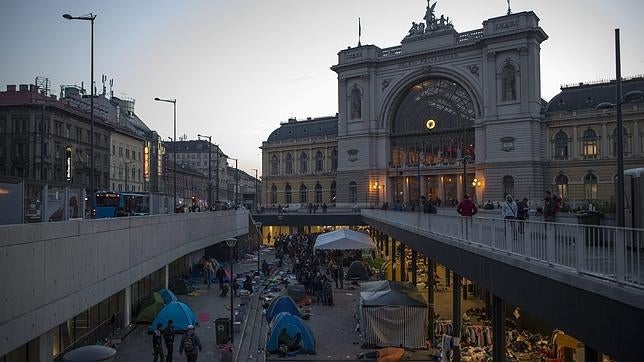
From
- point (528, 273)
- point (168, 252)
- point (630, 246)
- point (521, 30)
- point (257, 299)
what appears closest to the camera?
point (630, 246)

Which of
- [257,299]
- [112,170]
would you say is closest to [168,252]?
[257,299]

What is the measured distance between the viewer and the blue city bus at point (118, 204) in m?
37.1

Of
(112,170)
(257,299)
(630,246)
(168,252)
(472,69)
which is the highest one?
(472,69)

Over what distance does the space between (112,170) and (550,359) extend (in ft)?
210

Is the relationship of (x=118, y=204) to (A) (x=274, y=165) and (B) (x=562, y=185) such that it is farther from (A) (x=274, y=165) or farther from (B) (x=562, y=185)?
(A) (x=274, y=165)

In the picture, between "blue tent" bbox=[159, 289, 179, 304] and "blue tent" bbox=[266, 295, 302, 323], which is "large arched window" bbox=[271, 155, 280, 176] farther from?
"blue tent" bbox=[266, 295, 302, 323]

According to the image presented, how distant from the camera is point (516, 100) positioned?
69.2 meters

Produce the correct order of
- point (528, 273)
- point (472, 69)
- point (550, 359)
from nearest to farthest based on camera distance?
1. point (528, 273)
2. point (550, 359)
3. point (472, 69)

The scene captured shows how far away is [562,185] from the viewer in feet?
227

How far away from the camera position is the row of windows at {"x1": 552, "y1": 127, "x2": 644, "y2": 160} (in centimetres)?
6669

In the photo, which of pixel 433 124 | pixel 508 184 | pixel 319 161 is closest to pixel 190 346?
pixel 508 184

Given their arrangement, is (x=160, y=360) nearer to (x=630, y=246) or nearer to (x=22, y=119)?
(x=630, y=246)

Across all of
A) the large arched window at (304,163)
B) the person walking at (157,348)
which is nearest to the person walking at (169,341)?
the person walking at (157,348)

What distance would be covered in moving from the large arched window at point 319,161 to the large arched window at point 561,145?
38.9m
